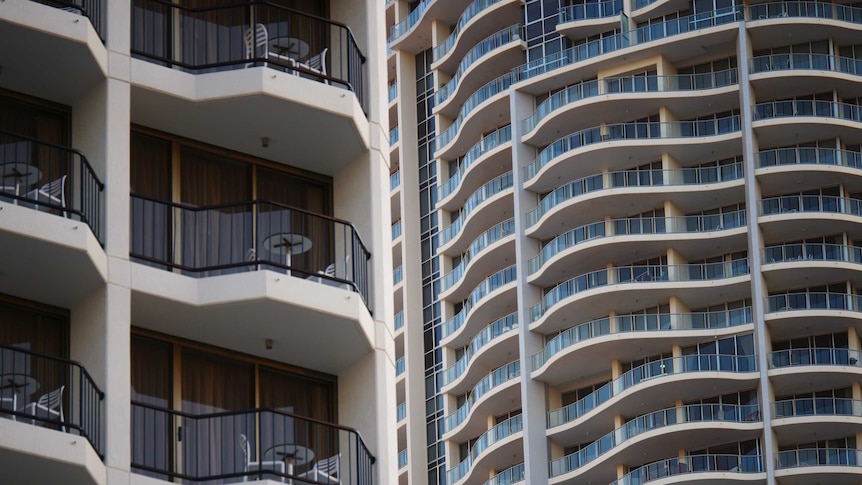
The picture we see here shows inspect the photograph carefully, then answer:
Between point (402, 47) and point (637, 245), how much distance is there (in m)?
26.3

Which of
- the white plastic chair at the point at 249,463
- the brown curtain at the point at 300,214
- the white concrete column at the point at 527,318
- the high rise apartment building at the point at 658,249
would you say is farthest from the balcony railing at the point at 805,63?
the white plastic chair at the point at 249,463

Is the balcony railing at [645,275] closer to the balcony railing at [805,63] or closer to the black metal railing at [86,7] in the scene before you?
→ the balcony railing at [805,63]

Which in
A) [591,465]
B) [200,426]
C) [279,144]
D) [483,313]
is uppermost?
[483,313]

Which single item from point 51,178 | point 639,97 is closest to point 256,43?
point 51,178

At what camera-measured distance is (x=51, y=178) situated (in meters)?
22.1

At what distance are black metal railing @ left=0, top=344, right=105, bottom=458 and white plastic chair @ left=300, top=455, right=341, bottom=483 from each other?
249 cm

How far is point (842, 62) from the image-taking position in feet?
319

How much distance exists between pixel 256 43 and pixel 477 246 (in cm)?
8027

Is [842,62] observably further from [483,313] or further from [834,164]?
[483,313]

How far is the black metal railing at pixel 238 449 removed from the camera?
2180 cm

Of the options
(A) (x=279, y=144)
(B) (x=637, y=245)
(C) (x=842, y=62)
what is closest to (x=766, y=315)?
(B) (x=637, y=245)

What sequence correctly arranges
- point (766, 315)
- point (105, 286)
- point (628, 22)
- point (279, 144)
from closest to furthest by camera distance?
point (105, 286)
point (279, 144)
point (766, 315)
point (628, 22)

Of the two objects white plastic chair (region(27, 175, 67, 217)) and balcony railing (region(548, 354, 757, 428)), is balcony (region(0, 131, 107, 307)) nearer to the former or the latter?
white plastic chair (region(27, 175, 67, 217))

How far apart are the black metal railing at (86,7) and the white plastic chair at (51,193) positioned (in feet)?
5.84
